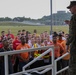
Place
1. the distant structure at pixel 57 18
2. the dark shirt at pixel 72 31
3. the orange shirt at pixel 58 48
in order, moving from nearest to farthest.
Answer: the dark shirt at pixel 72 31, the orange shirt at pixel 58 48, the distant structure at pixel 57 18

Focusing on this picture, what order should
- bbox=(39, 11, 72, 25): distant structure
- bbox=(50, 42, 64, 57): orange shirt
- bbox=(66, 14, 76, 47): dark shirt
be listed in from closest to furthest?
1. bbox=(66, 14, 76, 47): dark shirt
2. bbox=(50, 42, 64, 57): orange shirt
3. bbox=(39, 11, 72, 25): distant structure

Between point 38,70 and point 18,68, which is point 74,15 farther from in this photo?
point 18,68

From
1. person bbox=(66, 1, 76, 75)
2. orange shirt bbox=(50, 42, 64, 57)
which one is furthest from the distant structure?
person bbox=(66, 1, 76, 75)

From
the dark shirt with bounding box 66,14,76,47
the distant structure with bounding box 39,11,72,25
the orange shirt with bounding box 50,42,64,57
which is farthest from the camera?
the distant structure with bounding box 39,11,72,25

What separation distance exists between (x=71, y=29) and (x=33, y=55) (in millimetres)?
3165

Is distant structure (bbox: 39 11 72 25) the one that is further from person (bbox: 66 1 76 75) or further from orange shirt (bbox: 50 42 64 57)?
person (bbox: 66 1 76 75)

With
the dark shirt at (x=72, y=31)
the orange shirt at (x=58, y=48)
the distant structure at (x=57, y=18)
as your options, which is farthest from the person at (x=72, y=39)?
the distant structure at (x=57, y=18)

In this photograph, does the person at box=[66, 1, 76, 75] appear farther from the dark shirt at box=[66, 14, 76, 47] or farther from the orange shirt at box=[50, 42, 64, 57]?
the orange shirt at box=[50, 42, 64, 57]

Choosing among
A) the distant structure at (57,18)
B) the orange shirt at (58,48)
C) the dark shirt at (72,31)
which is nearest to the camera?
the dark shirt at (72,31)

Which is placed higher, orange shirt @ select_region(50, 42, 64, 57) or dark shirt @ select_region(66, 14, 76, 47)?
dark shirt @ select_region(66, 14, 76, 47)

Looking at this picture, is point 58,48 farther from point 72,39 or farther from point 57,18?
point 72,39

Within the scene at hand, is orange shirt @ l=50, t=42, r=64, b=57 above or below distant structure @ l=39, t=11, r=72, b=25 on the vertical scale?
below

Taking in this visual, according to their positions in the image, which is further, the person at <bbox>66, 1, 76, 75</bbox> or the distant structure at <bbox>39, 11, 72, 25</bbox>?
the distant structure at <bbox>39, 11, 72, 25</bbox>

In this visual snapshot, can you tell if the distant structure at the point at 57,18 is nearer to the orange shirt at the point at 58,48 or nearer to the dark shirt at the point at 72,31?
the orange shirt at the point at 58,48
